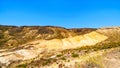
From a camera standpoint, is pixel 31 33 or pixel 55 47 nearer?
pixel 55 47

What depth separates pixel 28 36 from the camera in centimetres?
7038

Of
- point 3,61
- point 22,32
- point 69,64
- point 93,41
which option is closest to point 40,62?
point 69,64

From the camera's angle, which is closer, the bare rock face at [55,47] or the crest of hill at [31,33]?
the bare rock face at [55,47]

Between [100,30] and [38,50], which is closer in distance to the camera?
[38,50]

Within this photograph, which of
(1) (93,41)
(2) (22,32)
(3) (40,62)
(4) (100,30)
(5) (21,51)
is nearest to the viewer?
(3) (40,62)

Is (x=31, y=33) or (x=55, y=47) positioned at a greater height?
(x=31, y=33)

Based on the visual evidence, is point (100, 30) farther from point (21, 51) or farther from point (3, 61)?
point (3, 61)

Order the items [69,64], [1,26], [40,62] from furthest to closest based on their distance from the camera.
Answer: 1. [1,26]
2. [40,62]
3. [69,64]

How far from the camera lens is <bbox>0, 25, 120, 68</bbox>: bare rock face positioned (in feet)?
143

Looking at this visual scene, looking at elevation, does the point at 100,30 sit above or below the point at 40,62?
above

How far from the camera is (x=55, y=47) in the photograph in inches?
2243

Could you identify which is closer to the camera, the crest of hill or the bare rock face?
the bare rock face

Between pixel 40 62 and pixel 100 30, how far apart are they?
2506 cm

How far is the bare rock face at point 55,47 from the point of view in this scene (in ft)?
143
